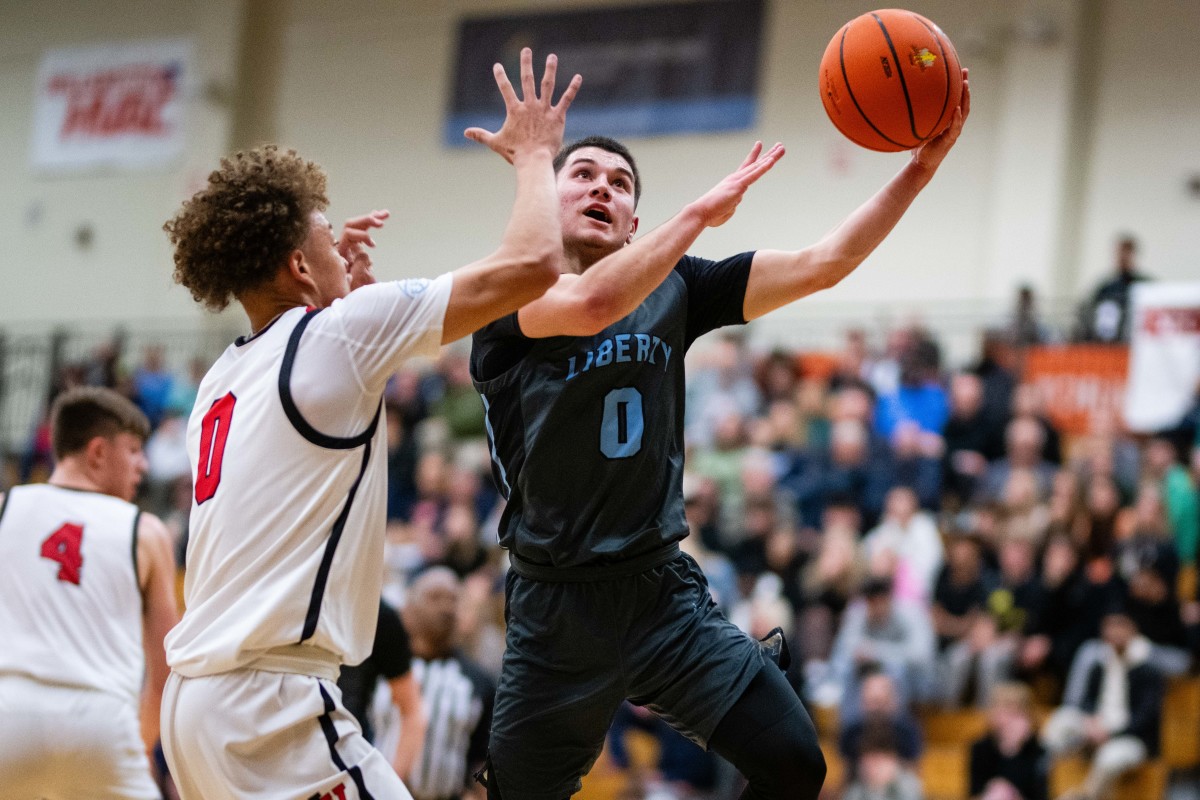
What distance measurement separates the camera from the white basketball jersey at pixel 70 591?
5367 millimetres

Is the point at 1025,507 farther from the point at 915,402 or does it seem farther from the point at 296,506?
the point at 296,506

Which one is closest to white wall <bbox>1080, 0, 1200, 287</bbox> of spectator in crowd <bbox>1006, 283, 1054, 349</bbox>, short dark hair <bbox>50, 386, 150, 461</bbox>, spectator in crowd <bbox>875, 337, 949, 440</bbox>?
spectator in crowd <bbox>1006, 283, 1054, 349</bbox>

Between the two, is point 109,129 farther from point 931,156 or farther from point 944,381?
point 931,156

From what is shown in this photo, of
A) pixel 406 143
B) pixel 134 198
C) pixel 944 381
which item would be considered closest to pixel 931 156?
pixel 944 381

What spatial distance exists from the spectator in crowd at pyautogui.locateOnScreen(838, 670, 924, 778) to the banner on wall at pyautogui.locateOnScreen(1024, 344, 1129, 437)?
4186 mm

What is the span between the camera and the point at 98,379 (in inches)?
691

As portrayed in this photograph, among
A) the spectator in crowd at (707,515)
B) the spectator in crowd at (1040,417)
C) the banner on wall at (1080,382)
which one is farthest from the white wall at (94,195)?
the spectator in crowd at (1040,417)

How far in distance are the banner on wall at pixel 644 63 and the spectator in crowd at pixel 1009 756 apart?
9.99m

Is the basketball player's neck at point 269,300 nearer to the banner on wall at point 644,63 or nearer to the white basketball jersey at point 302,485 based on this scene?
the white basketball jersey at point 302,485

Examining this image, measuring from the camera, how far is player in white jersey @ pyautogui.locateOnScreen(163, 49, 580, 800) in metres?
3.59

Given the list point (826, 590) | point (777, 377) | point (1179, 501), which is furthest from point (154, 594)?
point (777, 377)

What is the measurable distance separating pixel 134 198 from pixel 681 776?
48.1 ft

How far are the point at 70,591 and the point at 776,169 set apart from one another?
1372 cm

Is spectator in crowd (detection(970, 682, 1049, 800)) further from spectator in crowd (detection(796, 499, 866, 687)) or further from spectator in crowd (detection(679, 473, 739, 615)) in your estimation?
spectator in crowd (detection(679, 473, 739, 615))
